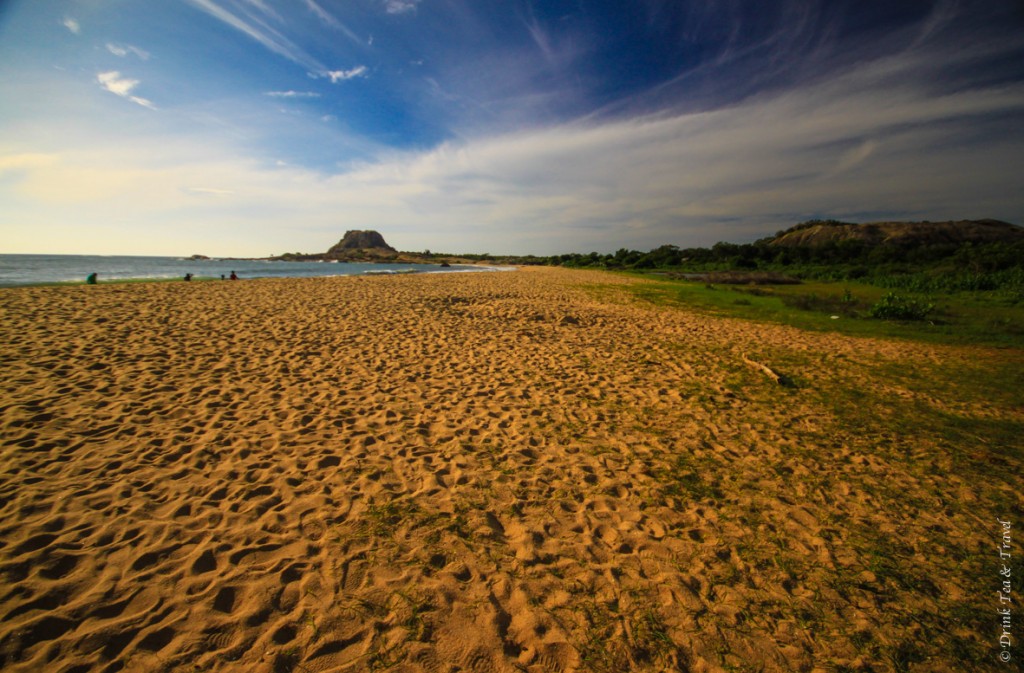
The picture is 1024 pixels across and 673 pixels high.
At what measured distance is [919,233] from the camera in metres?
54.9

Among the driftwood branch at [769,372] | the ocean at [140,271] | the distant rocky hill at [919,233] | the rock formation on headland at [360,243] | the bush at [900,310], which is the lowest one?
the driftwood branch at [769,372]

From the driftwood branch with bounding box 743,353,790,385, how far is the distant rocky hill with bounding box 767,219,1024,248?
5920 cm

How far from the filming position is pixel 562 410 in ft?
21.2

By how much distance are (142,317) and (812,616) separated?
55.4 feet

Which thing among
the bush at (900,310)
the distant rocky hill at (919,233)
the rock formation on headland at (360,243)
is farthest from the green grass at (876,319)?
the rock formation on headland at (360,243)

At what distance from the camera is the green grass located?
42.1 ft

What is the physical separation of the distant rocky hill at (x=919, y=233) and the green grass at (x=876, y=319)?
41116 millimetres

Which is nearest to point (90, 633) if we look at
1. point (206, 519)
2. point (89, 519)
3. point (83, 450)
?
point (206, 519)

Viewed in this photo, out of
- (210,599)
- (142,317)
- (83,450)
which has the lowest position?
(210,599)

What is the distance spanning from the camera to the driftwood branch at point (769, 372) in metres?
8.24

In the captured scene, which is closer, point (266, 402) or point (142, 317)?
point (266, 402)

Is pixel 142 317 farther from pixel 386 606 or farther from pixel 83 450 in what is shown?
pixel 386 606

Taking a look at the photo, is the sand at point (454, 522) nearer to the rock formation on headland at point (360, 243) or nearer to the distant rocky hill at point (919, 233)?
the distant rocky hill at point (919, 233)

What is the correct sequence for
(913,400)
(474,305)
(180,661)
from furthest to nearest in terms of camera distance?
(474,305) < (913,400) < (180,661)
